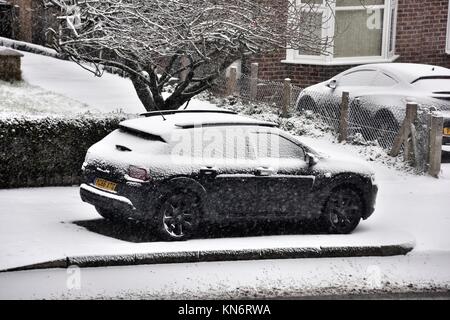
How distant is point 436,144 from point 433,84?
175cm

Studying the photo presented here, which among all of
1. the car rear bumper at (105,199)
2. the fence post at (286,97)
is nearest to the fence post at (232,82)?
the fence post at (286,97)

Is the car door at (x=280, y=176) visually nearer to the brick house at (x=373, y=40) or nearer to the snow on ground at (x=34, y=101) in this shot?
the snow on ground at (x=34, y=101)

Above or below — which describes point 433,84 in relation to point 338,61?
below

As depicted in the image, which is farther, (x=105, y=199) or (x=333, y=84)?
(x=333, y=84)

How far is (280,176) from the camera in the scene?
1068 centimetres

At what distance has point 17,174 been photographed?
1264cm

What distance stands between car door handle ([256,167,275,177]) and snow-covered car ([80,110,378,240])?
0.01 meters

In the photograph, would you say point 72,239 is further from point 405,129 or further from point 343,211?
point 405,129

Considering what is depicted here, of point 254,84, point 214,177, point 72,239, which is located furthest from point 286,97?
point 72,239

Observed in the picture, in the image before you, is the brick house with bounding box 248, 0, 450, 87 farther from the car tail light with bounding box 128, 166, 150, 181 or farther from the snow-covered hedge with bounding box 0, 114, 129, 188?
the car tail light with bounding box 128, 166, 150, 181

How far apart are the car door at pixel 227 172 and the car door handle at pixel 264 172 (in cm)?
8

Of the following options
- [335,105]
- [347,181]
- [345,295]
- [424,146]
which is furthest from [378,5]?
[345,295]
